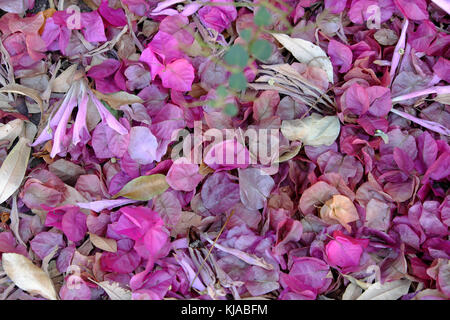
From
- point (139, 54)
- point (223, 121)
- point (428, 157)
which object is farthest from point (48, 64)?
point (428, 157)

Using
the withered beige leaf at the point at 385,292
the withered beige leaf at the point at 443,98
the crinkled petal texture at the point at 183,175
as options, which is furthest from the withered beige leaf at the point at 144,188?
the withered beige leaf at the point at 443,98

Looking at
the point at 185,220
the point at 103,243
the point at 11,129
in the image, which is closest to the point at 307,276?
the point at 185,220

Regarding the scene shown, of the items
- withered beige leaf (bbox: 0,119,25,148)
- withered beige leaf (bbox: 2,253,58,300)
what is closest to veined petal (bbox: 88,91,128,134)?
withered beige leaf (bbox: 0,119,25,148)

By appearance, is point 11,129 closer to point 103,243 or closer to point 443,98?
point 103,243

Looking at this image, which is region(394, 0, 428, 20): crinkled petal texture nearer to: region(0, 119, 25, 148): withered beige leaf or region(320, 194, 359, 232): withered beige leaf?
region(320, 194, 359, 232): withered beige leaf

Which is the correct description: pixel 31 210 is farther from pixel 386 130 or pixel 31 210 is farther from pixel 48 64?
pixel 386 130

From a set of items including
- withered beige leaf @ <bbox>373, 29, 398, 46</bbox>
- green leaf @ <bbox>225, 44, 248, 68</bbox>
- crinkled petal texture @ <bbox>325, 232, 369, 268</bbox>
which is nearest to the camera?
green leaf @ <bbox>225, 44, 248, 68</bbox>
